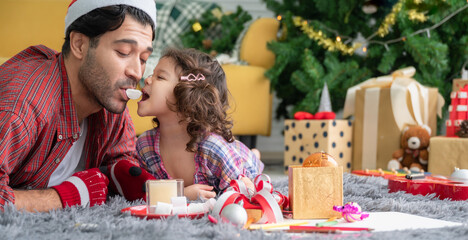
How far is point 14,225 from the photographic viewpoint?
3.20ft

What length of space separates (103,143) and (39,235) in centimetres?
61

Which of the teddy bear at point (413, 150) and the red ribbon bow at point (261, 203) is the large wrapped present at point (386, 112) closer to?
the teddy bear at point (413, 150)

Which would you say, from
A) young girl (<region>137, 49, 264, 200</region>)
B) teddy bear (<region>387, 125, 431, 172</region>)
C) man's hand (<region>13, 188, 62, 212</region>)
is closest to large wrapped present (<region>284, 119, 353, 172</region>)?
teddy bear (<region>387, 125, 431, 172</region>)

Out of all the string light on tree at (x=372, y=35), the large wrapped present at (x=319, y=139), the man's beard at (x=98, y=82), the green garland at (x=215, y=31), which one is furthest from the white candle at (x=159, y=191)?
the green garland at (x=215, y=31)

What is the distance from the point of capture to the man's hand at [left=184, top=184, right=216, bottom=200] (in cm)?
142

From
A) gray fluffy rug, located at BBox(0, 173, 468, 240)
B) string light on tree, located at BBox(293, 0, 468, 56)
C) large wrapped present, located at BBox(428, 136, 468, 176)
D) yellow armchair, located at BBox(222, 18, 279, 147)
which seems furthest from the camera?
yellow armchair, located at BBox(222, 18, 279, 147)

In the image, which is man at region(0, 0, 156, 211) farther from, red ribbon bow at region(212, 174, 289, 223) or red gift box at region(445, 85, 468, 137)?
red gift box at region(445, 85, 468, 137)

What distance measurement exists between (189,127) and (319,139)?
1.16 metres

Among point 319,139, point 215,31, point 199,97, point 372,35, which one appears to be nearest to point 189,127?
point 199,97

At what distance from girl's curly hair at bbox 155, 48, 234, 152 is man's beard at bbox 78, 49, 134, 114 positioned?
0.65 ft

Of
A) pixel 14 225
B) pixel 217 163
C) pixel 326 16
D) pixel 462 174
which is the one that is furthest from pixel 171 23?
pixel 14 225

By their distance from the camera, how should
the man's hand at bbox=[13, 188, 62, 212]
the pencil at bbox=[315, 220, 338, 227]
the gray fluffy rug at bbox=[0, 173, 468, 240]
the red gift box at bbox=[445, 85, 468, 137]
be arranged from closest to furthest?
the gray fluffy rug at bbox=[0, 173, 468, 240] < the pencil at bbox=[315, 220, 338, 227] < the man's hand at bbox=[13, 188, 62, 212] < the red gift box at bbox=[445, 85, 468, 137]

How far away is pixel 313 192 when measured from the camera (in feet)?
3.76

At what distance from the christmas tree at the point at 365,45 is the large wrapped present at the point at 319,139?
260 millimetres
